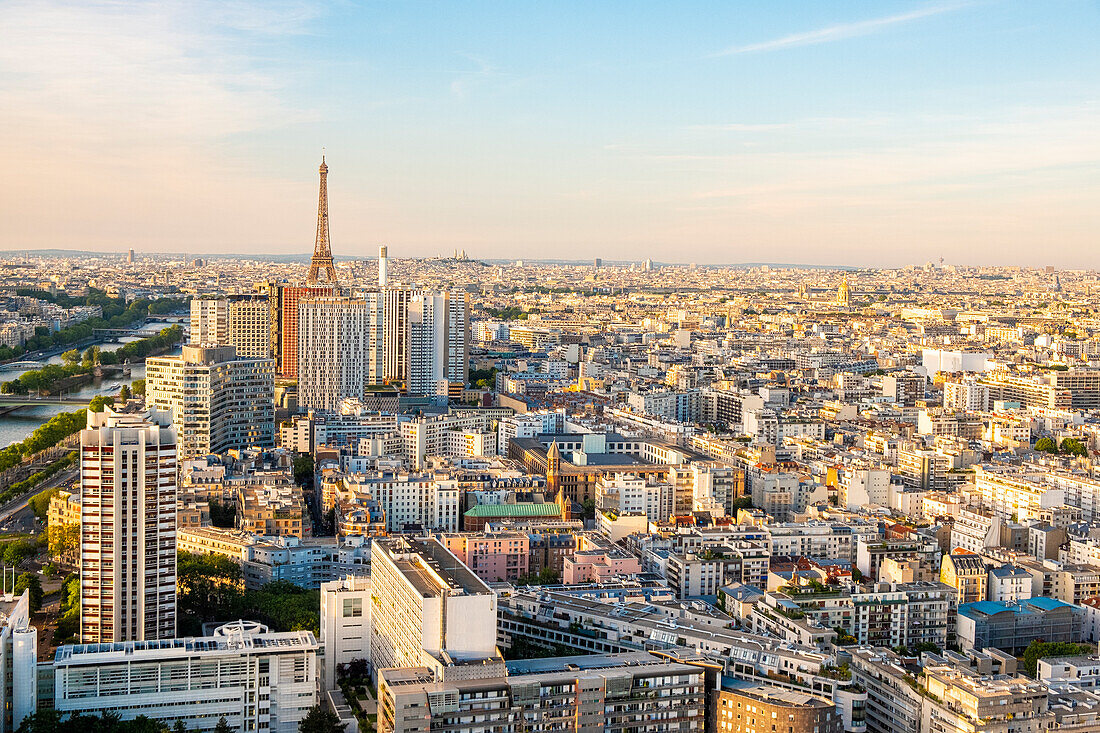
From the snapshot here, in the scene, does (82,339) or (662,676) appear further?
(82,339)

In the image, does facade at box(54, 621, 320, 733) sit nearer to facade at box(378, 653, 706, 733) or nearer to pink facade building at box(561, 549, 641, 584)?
facade at box(378, 653, 706, 733)

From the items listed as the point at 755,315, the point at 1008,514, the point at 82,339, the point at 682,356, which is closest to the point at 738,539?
the point at 1008,514

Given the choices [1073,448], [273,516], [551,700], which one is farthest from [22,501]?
[1073,448]

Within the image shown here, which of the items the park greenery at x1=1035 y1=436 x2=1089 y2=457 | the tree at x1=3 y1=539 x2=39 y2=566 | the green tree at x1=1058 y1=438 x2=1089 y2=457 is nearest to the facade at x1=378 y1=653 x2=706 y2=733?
the tree at x1=3 y1=539 x2=39 y2=566

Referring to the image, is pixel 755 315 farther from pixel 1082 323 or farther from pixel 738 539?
pixel 738 539

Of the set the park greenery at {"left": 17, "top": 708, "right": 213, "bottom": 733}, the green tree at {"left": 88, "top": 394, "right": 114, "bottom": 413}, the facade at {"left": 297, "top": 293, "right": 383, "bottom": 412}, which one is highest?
the facade at {"left": 297, "top": 293, "right": 383, "bottom": 412}
